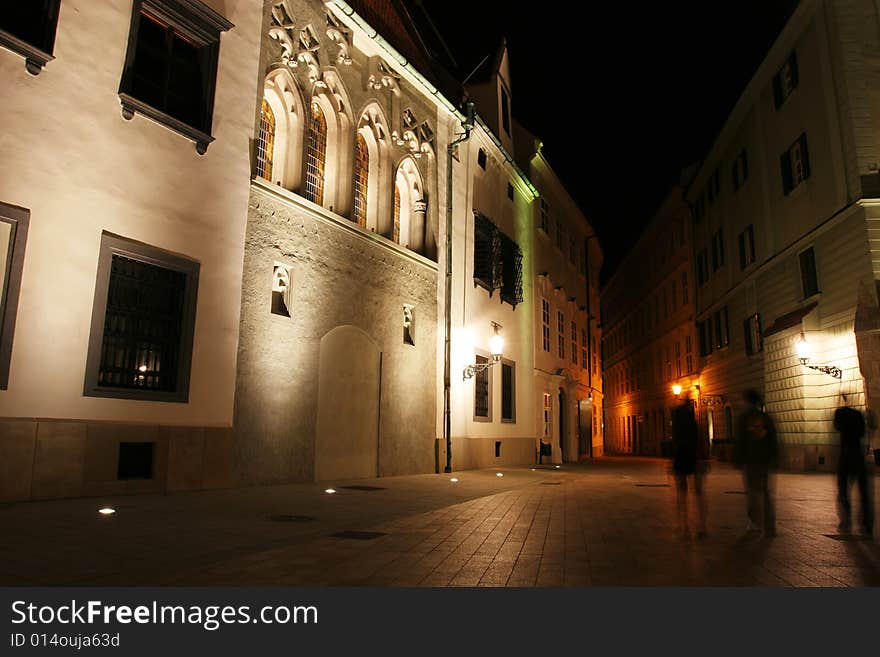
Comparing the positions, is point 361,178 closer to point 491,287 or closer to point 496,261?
point 491,287

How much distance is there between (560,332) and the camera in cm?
3119

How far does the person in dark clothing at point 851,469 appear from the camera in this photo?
25.1ft

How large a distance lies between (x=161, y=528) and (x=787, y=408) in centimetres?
2180

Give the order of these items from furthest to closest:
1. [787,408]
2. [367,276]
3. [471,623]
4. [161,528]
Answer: [787,408] < [367,276] < [161,528] < [471,623]

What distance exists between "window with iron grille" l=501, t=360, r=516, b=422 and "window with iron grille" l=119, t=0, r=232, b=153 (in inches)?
574

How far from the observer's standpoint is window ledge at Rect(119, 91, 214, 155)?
35.6 ft

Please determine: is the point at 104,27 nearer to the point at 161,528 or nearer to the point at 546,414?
the point at 161,528

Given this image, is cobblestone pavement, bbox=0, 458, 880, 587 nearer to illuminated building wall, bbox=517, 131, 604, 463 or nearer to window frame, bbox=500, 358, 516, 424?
window frame, bbox=500, 358, 516, 424

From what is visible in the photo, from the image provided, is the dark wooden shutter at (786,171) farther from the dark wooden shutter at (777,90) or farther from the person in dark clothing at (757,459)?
the person in dark clothing at (757,459)

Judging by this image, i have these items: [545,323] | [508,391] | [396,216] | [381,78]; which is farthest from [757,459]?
[545,323]

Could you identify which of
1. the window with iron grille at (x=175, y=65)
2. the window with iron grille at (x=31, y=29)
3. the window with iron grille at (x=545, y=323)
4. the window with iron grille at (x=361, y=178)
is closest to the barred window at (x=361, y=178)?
the window with iron grille at (x=361, y=178)

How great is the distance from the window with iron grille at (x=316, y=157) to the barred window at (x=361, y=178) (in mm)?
1103

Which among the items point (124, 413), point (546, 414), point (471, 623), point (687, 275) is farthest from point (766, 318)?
point (471, 623)

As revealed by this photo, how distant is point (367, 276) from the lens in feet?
53.6
